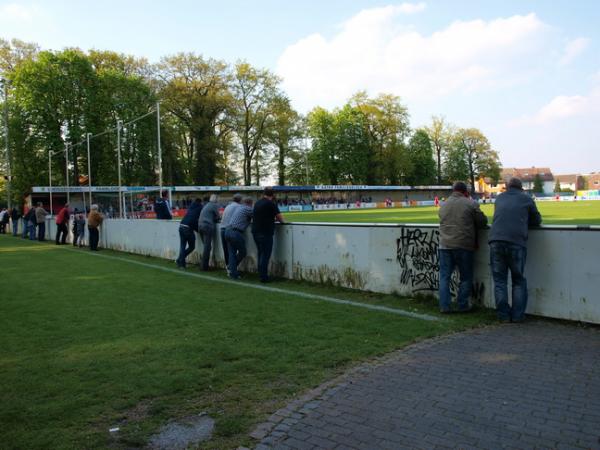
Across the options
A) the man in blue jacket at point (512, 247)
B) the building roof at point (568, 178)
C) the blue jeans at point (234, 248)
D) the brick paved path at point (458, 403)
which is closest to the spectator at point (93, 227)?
the blue jeans at point (234, 248)

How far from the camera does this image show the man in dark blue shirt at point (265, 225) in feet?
33.9

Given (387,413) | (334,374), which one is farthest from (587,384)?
(334,374)

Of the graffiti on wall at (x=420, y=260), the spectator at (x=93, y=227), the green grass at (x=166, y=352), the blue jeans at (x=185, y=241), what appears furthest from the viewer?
the spectator at (x=93, y=227)

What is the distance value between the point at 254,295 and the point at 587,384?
18.5 feet

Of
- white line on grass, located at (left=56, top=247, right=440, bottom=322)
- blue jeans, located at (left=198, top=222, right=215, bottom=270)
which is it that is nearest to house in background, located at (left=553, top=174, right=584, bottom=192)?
blue jeans, located at (left=198, top=222, right=215, bottom=270)

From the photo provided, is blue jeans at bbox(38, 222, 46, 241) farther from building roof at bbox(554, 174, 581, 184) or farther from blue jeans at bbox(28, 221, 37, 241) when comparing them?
building roof at bbox(554, 174, 581, 184)

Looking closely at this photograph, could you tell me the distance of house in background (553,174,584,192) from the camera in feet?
535

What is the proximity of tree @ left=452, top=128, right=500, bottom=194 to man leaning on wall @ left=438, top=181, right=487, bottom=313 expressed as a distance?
9680cm

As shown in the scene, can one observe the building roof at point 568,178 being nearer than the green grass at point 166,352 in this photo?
No

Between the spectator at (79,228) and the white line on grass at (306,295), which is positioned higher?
the spectator at (79,228)

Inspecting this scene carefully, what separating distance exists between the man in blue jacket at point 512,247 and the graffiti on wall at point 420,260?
107cm

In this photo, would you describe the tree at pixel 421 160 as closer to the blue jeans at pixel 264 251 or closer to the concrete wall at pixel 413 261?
the concrete wall at pixel 413 261

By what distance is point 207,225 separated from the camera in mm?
12766

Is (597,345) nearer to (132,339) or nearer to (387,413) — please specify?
(387,413)
